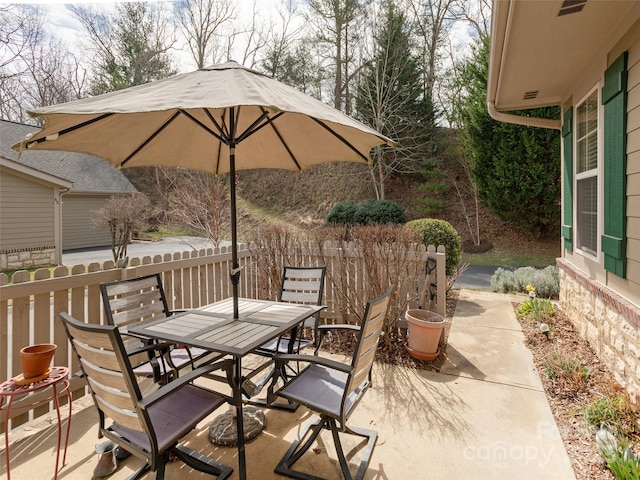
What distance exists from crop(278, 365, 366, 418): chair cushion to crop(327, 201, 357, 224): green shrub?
9.94m

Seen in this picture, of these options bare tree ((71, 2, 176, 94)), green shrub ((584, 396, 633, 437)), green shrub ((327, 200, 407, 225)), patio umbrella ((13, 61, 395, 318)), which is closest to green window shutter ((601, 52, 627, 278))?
green shrub ((584, 396, 633, 437))

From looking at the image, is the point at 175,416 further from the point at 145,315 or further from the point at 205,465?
the point at 145,315

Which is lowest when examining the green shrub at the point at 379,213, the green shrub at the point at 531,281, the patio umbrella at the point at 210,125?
the green shrub at the point at 531,281

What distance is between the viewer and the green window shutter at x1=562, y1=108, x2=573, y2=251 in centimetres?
439

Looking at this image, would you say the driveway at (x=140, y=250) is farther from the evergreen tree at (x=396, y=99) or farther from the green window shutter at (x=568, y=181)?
the green window shutter at (x=568, y=181)

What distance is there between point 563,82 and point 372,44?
496 inches

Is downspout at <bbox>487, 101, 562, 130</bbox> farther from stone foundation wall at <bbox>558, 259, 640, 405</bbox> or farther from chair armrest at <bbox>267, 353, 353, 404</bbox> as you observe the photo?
chair armrest at <bbox>267, 353, 353, 404</bbox>

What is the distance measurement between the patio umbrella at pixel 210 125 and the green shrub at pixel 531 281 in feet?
15.2

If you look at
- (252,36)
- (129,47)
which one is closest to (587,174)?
(252,36)

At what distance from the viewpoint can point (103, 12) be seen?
61.4ft

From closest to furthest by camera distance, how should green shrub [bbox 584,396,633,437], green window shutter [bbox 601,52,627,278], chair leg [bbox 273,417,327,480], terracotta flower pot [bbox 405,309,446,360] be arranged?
1. chair leg [bbox 273,417,327,480]
2. green shrub [bbox 584,396,633,437]
3. green window shutter [bbox 601,52,627,278]
4. terracotta flower pot [bbox 405,309,446,360]

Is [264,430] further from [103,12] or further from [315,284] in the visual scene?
[103,12]

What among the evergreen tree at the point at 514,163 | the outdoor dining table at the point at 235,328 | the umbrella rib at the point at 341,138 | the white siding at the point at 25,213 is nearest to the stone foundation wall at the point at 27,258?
the white siding at the point at 25,213

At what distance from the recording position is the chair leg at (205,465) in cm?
196
